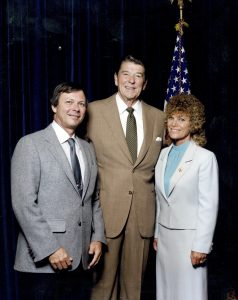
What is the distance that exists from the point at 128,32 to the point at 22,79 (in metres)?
1.08

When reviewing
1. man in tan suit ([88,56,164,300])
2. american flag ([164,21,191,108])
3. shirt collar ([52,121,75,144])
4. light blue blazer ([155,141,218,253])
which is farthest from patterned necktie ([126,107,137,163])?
american flag ([164,21,191,108])

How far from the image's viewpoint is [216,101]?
175 inches

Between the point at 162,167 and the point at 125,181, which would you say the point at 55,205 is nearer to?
the point at 125,181

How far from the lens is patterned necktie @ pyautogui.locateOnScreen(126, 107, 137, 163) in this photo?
107 inches

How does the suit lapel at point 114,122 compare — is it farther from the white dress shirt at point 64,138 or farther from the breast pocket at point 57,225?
the breast pocket at point 57,225

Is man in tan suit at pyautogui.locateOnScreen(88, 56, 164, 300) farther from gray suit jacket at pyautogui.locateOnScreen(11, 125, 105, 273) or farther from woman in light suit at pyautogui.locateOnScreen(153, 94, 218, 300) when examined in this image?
gray suit jacket at pyautogui.locateOnScreen(11, 125, 105, 273)

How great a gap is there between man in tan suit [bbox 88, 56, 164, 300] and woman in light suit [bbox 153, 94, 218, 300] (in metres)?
0.11

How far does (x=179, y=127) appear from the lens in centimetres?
261

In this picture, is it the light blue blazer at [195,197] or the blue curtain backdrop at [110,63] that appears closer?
the light blue blazer at [195,197]

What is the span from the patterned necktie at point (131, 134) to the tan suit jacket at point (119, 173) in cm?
4

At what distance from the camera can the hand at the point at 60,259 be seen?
2.14 metres

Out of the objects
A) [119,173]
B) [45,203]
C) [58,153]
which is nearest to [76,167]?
[58,153]

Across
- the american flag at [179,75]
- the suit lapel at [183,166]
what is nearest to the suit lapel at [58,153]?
the suit lapel at [183,166]

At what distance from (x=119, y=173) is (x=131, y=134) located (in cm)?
26
